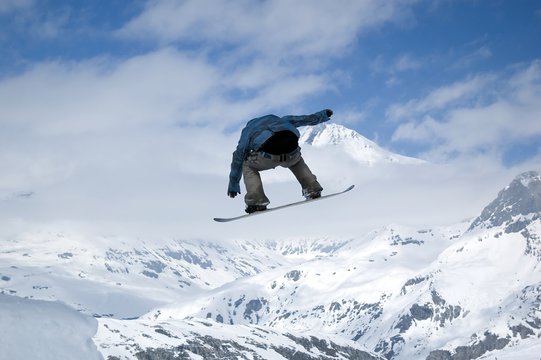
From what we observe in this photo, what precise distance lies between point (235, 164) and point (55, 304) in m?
7.26

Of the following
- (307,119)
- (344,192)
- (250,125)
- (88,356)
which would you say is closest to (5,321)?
(88,356)

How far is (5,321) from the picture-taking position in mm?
10367

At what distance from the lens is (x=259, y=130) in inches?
650

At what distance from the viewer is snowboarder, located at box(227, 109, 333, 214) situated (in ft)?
54.1

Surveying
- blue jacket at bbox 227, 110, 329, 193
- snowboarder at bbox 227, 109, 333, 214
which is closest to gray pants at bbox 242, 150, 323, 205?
snowboarder at bbox 227, 109, 333, 214

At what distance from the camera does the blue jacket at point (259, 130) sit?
1636 cm

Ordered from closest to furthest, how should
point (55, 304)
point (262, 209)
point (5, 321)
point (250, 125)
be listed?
point (5, 321)
point (55, 304)
point (250, 125)
point (262, 209)

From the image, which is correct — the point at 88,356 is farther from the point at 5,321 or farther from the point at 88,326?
the point at 5,321

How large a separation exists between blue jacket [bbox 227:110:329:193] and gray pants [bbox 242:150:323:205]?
217 millimetres

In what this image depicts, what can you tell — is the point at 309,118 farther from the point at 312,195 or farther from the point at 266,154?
the point at 312,195

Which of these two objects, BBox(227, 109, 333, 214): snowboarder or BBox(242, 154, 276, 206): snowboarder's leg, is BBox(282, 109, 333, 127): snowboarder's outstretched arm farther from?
BBox(242, 154, 276, 206): snowboarder's leg

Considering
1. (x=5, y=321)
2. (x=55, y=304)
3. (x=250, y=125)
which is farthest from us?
(x=250, y=125)

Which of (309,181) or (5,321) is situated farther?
(309,181)

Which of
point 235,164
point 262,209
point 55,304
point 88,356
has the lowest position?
point 88,356
